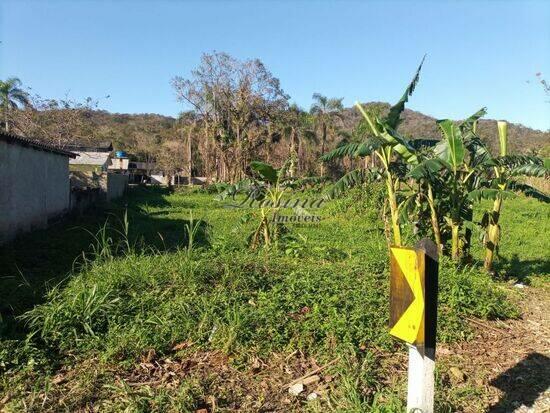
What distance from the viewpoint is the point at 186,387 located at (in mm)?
3205

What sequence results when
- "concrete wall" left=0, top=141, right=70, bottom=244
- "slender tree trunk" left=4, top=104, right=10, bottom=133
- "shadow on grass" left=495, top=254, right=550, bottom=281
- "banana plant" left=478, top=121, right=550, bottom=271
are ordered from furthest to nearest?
"slender tree trunk" left=4, top=104, right=10, bottom=133
"concrete wall" left=0, top=141, right=70, bottom=244
"shadow on grass" left=495, top=254, right=550, bottom=281
"banana plant" left=478, top=121, right=550, bottom=271

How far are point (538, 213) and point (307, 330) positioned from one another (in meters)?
15.8

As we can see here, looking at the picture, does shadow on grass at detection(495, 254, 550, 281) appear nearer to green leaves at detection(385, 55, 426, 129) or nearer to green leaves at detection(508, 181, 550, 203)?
green leaves at detection(508, 181, 550, 203)

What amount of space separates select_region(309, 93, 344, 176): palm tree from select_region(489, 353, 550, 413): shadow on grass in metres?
42.9

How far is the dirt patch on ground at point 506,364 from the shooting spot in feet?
11.2

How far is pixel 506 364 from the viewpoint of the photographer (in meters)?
4.03

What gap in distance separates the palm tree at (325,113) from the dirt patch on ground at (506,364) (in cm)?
4223

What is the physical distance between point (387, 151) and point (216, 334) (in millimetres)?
4194

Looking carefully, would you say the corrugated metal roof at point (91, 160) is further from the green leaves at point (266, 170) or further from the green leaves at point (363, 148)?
the green leaves at point (363, 148)

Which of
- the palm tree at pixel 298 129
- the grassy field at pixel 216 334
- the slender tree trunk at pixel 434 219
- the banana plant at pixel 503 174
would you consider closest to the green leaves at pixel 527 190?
the banana plant at pixel 503 174

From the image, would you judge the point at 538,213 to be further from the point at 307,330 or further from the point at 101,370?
the point at 101,370

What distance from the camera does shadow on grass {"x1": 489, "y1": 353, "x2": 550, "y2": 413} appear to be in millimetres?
3371

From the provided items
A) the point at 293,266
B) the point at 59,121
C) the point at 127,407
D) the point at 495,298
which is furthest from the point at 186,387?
the point at 59,121

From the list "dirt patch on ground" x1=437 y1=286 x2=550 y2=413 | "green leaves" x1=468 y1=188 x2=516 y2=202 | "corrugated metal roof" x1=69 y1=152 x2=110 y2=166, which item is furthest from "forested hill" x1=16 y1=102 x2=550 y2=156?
"dirt patch on ground" x1=437 y1=286 x2=550 y2=413
